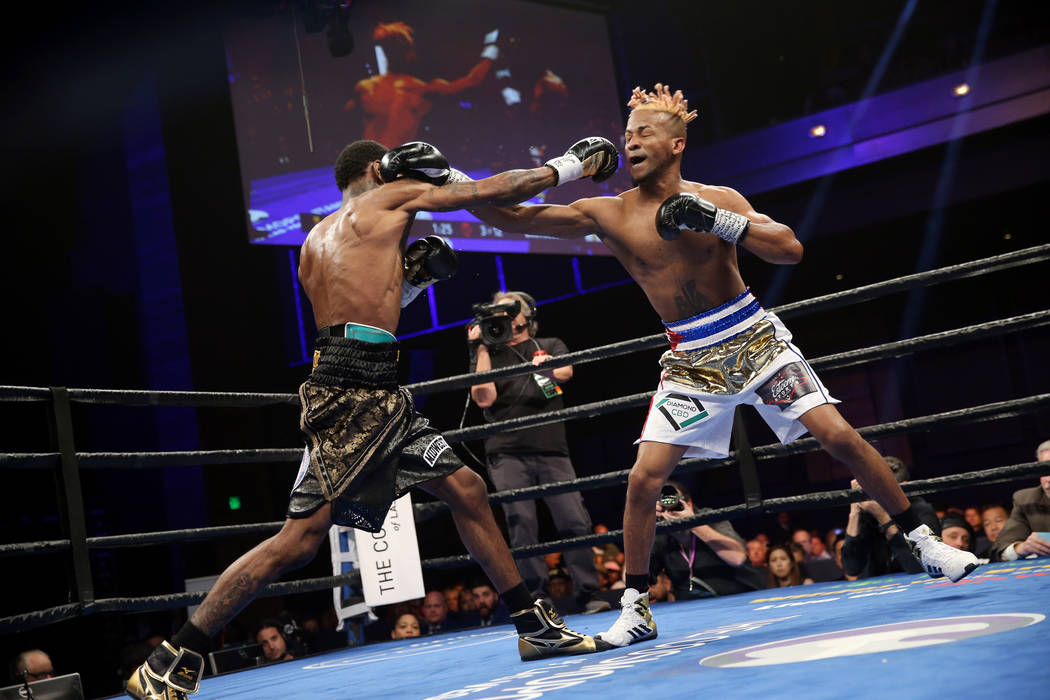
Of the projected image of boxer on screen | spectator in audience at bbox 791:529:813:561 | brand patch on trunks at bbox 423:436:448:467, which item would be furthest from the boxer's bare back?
spectator in audience at bbox 791:529:813:561

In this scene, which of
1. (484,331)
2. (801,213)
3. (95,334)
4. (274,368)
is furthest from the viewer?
(801,213)

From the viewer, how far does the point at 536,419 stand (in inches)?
136

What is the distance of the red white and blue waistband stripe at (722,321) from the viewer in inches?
98.3

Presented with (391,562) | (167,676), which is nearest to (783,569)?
(391,562)

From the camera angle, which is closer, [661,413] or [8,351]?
[661,413]

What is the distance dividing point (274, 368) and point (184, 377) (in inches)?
41.4

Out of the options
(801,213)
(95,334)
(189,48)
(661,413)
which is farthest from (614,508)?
(661,413)

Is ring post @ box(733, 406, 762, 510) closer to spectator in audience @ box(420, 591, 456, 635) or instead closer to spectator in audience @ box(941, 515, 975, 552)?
spectator in audience @ box(941, 515, 975, 552)

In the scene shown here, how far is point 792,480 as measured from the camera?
973cm

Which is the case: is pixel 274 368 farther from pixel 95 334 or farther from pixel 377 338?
pixel 377 338

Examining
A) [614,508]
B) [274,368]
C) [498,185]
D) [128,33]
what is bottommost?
[614,508]

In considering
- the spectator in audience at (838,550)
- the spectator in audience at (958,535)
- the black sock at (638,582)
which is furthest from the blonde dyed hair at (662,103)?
the spectator in audience at (958,535)

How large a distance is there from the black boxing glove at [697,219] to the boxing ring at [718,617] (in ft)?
2.28

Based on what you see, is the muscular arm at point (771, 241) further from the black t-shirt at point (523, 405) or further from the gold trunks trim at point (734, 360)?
the black t-shirt at point (523, 405)
